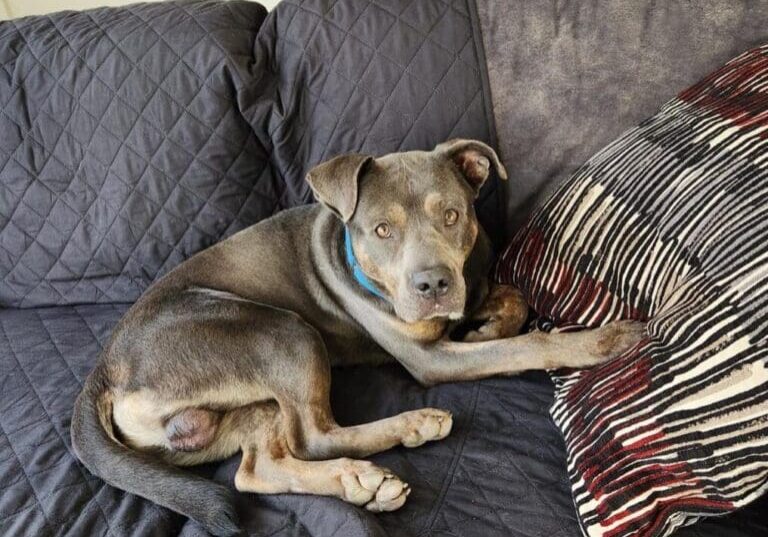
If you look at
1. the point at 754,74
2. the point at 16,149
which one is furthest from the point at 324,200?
the point at 16,149

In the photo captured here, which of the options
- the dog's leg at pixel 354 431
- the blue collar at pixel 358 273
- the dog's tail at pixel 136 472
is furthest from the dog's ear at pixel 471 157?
the dog's tail at pixel 136 472

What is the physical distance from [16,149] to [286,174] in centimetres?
116

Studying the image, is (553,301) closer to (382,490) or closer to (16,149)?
(382,490)

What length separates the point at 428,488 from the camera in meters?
1.62

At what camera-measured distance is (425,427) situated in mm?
1746

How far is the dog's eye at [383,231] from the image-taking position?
192 centimetres

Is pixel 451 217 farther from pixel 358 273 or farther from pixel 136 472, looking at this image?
pixel 136 472

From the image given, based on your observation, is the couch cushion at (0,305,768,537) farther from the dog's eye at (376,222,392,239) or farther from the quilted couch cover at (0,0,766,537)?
the dog's eye at (376,222,392,239)

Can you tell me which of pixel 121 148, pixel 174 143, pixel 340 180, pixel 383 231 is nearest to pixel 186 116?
pixel 174 143

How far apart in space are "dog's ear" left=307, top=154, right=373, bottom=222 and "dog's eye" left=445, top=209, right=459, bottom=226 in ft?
0.93

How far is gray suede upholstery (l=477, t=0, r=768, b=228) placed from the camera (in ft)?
6.38

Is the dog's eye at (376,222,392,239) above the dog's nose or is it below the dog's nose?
above

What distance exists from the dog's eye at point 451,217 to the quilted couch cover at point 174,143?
44cm

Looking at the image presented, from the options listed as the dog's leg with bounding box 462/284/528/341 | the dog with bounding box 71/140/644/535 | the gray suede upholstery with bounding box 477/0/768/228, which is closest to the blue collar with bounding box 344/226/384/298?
the dog with bounding box 71/140/644/535
